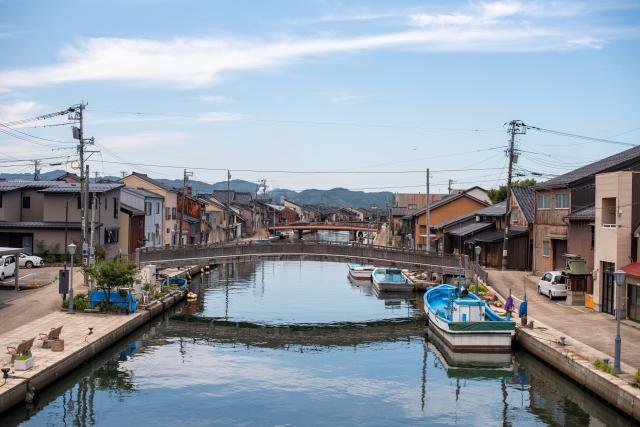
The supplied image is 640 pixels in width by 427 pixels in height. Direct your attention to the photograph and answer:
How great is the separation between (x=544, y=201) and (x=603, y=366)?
2885 cm

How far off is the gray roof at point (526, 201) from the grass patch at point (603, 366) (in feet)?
99.5

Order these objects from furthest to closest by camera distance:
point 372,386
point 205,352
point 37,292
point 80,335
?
point 37,292, point 205,352, point 80,335, point 372,386

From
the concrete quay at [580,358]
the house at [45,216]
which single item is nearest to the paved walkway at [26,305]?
the house at [45,216]

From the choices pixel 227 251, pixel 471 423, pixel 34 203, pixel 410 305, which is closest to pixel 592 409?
pixel 471 423

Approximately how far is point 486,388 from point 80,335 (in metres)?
17.1

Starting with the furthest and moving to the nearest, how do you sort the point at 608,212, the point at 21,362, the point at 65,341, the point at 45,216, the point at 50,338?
the point at 45,216, the point at 608,212, the point at 65,341, the point at 50,338, the point at 21,362

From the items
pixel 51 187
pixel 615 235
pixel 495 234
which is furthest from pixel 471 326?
pixel 51 187

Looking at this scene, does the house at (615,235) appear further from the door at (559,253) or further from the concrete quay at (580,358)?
the door at (559,253)

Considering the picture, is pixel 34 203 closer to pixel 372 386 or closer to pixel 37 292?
pixel 37 292

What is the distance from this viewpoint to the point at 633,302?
3262 cm

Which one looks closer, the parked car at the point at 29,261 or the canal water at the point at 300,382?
the canal water at the point at 300,382

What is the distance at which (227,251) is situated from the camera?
5150 centimetres

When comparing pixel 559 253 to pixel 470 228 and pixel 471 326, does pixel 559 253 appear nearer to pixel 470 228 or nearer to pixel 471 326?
pixel 470 228

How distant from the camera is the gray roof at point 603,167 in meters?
40.8
